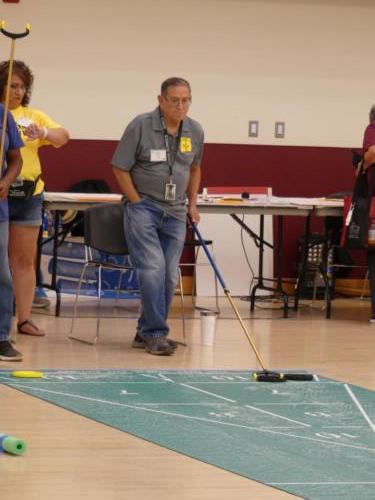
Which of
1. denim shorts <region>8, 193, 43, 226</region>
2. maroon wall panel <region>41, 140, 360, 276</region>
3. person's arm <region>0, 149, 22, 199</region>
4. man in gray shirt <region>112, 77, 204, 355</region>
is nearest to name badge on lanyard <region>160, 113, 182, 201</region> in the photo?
man in gray shirt <region>112, 77, 204, 355</region>

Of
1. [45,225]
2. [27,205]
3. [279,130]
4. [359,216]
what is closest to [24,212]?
[27,205]

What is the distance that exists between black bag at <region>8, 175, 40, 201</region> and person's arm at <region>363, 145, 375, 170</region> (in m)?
2.70

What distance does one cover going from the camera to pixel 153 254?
6414 millimetres

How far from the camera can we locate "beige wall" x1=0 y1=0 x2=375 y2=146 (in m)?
10.2

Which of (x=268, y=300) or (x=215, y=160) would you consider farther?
(x=215, y=160)

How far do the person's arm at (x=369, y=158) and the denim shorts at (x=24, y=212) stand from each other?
267 centimetres

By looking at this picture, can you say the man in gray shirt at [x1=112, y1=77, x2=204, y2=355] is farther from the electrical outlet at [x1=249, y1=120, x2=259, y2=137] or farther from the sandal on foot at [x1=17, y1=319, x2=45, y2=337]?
the electrical outlet at [x1=249, y1=120, x2=259, y2=137]

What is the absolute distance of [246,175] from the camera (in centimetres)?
1068

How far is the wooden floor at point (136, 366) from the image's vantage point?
3.40 metres

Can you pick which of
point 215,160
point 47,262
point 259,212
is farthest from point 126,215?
point 215,160

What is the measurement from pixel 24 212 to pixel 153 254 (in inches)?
32.0

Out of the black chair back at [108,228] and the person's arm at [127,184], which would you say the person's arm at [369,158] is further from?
the person's arm at [127,184]

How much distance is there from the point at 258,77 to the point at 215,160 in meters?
0.86

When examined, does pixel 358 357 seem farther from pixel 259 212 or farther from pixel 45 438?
pixel 45 438
